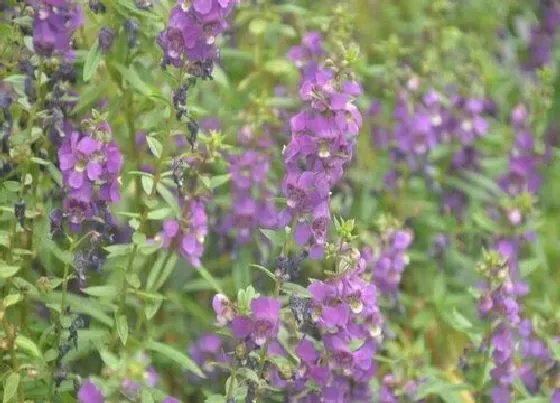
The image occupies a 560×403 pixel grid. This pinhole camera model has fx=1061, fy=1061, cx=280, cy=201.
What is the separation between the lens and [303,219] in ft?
11.4

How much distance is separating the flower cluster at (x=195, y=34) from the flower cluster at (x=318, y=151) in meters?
0.39

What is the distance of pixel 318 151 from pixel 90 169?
0.75m

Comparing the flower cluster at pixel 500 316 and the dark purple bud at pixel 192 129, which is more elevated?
the dark purple bud at pixel 192 129

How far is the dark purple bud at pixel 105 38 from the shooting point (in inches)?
155

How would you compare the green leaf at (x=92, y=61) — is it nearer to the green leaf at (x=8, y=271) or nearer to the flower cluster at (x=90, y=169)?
the flower cluster at (x=90, y=169)

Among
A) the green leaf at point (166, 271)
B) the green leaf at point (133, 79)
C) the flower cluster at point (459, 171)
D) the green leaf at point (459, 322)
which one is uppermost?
the green leaf at point (133, 79)

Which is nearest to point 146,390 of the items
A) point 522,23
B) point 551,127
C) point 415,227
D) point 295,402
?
point 295,402

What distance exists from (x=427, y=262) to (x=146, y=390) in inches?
98.6

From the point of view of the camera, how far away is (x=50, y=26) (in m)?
3.69

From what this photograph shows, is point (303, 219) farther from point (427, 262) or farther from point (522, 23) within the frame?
point (522, 23)

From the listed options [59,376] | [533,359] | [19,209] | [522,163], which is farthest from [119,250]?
[522,163]

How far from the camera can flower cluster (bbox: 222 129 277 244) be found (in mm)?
4738

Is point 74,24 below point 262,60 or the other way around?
the other way around

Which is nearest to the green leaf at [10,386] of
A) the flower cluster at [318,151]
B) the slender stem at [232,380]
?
the slender stem at [232,380]
